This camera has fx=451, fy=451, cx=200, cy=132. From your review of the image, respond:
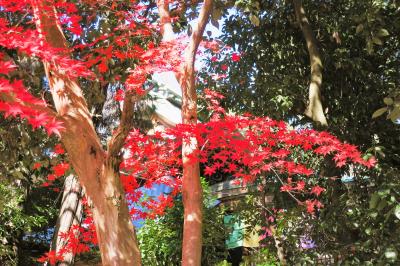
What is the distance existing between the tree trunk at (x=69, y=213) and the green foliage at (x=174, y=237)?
1.17 m

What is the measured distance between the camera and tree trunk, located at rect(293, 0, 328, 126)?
5.94 meters

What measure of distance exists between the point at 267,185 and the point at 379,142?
1782 millimetres

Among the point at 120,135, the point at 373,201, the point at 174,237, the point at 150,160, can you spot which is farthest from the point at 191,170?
the point at 174,237

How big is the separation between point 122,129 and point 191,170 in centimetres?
84

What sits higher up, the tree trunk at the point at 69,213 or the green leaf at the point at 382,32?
the green leaf at the point at 382,32

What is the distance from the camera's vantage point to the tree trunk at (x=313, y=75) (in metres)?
5.94

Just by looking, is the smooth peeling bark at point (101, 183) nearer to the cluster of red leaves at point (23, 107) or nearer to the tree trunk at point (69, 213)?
the cluster of red leaves at point (23, 107)

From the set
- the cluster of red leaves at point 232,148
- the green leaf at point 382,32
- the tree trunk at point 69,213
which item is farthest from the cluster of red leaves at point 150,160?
the green leaf at point 382,32

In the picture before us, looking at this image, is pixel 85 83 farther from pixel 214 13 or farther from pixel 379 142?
pixel 379 142

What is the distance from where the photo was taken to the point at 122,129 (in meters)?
3.71

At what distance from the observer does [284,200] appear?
21.9 ft

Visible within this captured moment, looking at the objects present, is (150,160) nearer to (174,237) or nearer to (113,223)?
(113,223)

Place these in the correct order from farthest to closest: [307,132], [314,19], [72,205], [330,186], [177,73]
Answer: [72,205] → [314,19] → [330,186] → [307,132] → [177,73]

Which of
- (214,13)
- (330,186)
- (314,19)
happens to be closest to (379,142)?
(330,186)
